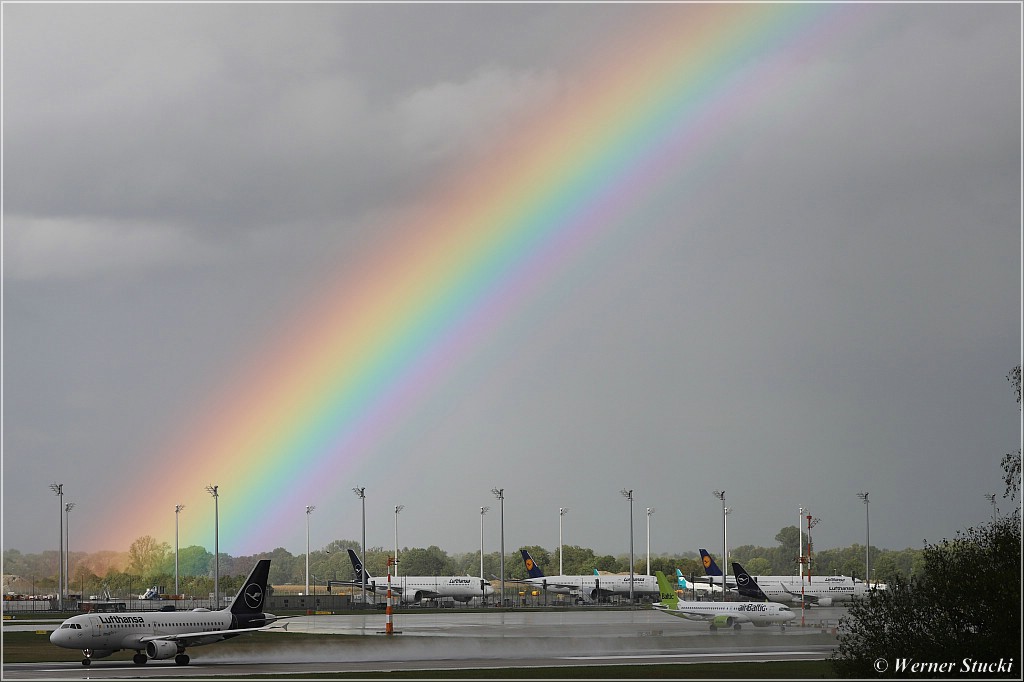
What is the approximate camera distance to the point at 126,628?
3152 inches

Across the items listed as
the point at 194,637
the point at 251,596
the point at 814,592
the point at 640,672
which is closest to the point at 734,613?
the point at 640,672

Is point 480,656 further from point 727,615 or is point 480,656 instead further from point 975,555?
point 727,615

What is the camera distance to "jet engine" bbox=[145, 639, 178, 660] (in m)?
79.0

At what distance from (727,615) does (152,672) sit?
68.6 m

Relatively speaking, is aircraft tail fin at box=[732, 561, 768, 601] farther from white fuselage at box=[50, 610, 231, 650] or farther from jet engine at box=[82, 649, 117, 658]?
jet engine at box=[82, 649, 117, 658]

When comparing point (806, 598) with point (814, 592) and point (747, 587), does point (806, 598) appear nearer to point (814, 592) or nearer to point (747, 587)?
point (814, 592)

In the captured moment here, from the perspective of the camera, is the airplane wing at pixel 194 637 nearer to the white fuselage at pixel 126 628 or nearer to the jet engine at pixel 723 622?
the white fuselage at pixel 126 628

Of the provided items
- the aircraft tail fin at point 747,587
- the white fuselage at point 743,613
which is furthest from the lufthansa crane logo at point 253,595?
the aircraft tail fin at point 747,587

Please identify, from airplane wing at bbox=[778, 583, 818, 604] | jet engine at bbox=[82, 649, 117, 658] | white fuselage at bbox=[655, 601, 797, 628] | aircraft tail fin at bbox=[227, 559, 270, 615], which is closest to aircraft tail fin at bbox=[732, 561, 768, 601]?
airplane wing at bbox=[778, 583, 818, 604]

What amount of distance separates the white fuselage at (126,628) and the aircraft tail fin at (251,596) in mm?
2145

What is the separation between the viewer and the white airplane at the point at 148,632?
78.4m

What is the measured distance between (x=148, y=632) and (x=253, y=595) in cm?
900

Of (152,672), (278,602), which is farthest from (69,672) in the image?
(278,602)

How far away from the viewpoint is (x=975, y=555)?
5466 cm
